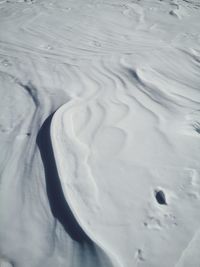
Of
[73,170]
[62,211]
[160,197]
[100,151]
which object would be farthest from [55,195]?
[160,197]

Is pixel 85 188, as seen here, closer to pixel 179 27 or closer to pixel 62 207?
pixel 62 207

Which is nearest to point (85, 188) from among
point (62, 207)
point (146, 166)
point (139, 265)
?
point (62, 207)

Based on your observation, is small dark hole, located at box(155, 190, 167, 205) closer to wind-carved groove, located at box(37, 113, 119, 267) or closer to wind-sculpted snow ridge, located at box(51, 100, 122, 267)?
wind-sculpted snow ridge, located at box(51, 100, 122, 267)

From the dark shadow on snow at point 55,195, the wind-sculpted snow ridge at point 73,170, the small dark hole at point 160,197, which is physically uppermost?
the small dark hole at point 160,197

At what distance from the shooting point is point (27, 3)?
5.93 metres

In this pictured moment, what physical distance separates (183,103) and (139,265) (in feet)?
5.38

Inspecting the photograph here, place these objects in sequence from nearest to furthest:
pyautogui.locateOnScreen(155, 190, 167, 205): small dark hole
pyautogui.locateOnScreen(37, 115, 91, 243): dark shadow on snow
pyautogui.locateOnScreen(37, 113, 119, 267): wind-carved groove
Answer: pyautogui.locateOnScreen(37, 113, 119, 267): wind-carved groove < pyautogui.locateOnScreen(37, 115, 91, 243): dark shadow on snow < pyautogui.locateOnScreen(155, 190, 167, 205): small dark hole

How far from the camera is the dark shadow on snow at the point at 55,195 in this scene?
1.61 meters

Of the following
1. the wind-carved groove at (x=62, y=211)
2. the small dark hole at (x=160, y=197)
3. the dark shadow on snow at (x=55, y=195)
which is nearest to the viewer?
the wind-carved groove at (x=62, y=211)

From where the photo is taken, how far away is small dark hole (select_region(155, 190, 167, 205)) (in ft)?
5.80

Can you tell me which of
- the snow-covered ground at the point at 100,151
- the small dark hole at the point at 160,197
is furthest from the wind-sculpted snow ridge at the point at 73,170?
the small dark hole at the point at 160,197

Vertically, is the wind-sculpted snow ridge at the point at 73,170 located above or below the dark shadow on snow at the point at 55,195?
above

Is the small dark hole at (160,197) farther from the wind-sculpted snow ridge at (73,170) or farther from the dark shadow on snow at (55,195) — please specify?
the dark shadow on snow at (55,195)

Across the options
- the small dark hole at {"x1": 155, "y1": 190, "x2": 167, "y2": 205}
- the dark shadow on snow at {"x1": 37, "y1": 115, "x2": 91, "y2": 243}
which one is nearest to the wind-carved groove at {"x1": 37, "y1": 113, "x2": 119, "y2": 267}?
the dark shadow on snow at {"x1": 37, "y1": 115, "x2": 91, "y2": 243}
